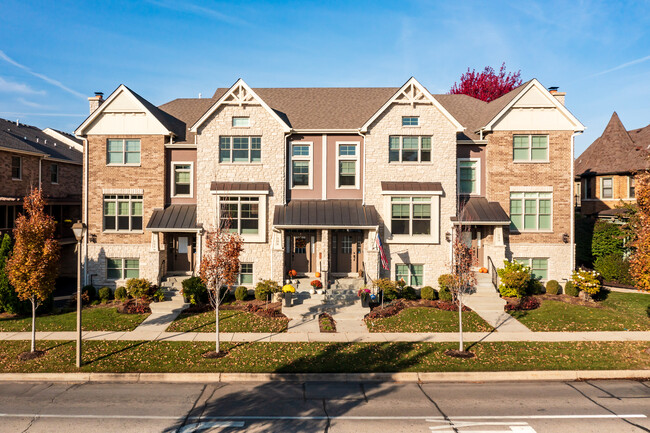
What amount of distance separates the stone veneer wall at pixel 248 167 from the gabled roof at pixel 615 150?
81.1ft

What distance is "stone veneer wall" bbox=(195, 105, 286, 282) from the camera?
74.9 feet

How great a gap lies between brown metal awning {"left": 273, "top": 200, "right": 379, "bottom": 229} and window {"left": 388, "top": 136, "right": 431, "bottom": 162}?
3280 millimetres

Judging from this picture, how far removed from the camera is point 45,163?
30.7 meters

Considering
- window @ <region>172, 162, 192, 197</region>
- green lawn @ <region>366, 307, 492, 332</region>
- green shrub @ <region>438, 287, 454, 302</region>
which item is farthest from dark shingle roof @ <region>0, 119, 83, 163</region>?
green shrub @ <region>438, 287, 454, 302</region>

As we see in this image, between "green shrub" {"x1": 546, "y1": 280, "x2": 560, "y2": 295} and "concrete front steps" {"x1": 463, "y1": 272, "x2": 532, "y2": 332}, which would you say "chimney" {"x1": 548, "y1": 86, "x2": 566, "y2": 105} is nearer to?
"green shrub" {"x1": 546, "y1": 280, "x2": 560, "y2": 295}

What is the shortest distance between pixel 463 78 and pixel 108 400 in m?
47.6

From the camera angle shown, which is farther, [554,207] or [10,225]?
[10,225]

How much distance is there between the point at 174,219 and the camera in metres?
22.9

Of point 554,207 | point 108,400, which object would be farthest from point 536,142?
point 108,400

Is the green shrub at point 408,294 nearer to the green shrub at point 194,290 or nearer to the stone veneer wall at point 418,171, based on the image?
the stone veneer wall at point 418,171

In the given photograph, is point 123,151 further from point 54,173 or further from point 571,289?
point 571,289

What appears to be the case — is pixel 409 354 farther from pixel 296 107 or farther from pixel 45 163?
pixel 45 163

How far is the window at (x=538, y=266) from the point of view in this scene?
77.5 feet

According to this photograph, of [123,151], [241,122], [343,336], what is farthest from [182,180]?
[343,336]
